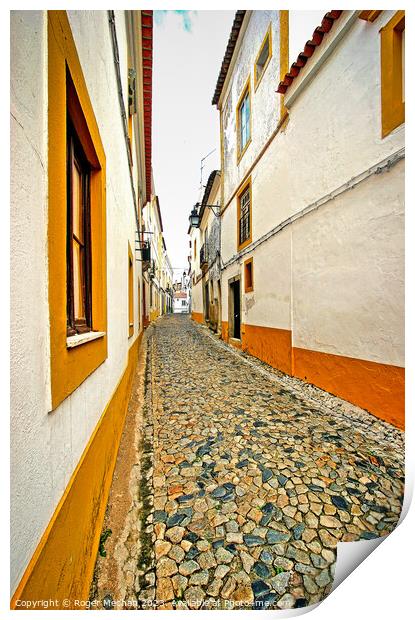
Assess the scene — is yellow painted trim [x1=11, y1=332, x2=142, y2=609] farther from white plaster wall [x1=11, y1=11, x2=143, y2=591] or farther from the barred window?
the barred window

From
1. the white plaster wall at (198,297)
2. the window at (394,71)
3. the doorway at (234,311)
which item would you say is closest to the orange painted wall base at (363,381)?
the window at (394,71)

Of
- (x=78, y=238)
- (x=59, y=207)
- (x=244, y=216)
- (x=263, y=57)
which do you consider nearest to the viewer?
(x=59, y=207)

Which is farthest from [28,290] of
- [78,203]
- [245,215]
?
[245,215]

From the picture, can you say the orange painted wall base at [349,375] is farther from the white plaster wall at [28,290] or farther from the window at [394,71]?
the white plaster wall at [28,290]

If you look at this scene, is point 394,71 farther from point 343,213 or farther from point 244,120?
point 244,120

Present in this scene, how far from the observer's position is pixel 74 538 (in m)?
1.19

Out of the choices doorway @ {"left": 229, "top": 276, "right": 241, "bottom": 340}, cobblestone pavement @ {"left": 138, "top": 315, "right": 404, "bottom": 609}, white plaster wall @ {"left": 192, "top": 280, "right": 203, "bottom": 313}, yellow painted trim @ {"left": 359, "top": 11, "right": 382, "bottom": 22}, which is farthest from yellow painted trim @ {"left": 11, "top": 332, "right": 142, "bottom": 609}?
white plaster wall @ {"left": 192, "top": 280, "right": 203, "bottom": 313}

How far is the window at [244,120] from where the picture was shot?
7.25m

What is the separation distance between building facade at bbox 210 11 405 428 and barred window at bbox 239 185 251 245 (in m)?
0.58

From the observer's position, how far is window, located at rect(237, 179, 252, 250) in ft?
24.2

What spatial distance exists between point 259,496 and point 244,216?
738 cm

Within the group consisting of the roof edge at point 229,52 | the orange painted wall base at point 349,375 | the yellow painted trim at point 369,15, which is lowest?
the orange painted wall base at point 349,375

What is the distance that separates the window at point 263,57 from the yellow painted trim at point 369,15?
142 inches
